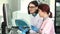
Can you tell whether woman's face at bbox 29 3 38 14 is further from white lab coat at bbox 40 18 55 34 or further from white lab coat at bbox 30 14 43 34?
white lab coat at bbox 40 18 55 34

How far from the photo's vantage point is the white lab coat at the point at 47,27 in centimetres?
153

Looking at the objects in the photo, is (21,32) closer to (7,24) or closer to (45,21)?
(7,24)

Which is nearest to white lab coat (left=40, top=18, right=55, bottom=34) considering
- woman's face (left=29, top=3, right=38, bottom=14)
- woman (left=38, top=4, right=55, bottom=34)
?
woman (left=38, top=4, right=55, bottom=34)

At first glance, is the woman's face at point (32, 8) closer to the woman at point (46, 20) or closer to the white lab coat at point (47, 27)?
the woman at point (46, 20)

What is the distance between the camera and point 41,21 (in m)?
1.57

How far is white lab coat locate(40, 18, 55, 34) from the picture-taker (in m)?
1.53

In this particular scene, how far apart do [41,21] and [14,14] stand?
12.5 inches

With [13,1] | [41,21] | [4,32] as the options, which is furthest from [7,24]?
[41,21]

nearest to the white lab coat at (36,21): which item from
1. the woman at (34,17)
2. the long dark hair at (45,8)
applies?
the woman at (34,17)

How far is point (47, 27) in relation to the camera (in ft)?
5.03

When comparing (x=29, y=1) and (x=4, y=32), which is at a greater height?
(x=29, y=1)

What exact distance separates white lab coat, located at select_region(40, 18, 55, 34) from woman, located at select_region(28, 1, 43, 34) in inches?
2.0

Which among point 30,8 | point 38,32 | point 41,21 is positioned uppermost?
point 30,8

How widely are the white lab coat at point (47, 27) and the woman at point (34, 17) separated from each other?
0.17 feet
